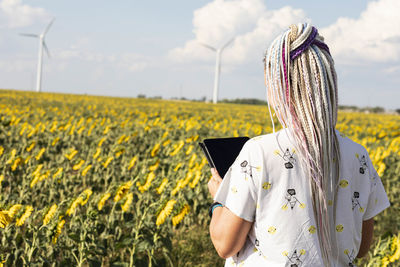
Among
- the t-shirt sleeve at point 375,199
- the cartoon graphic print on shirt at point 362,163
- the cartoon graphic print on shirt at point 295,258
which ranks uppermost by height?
the cartoon graphic print on shirt at point 362,163

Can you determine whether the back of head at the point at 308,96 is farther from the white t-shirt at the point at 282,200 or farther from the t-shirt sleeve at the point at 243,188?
the t-shirt sleeve at the point at 243,188

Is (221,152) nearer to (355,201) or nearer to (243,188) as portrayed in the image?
(243,188)

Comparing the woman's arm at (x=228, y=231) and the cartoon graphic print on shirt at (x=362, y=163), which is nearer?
the woman's arm at (x=228, y=231)

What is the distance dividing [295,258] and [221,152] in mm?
489

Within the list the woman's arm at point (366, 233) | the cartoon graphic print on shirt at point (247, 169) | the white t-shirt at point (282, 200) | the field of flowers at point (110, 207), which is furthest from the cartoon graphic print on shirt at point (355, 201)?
the field of flowers at point (110, 207)

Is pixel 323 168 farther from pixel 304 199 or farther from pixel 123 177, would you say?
pixel 123 177

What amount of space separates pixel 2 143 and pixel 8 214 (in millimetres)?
5344

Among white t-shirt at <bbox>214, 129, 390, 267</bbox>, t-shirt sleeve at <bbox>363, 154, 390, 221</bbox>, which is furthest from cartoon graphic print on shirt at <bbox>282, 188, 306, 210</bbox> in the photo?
t-shirt sleeve at <bbox>363, 154, 390, 221</bbox>

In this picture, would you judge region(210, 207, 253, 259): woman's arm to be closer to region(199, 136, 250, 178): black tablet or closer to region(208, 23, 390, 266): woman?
region(208, 23, 390, 266): woman

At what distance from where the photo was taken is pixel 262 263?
139cm

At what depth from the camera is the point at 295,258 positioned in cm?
136

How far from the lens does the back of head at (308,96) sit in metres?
1.27

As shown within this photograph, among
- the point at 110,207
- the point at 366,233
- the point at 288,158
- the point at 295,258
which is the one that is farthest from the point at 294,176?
the point at 110,207

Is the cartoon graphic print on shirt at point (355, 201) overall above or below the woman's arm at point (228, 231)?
above
